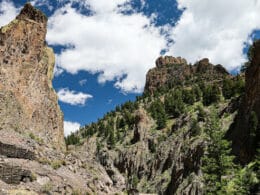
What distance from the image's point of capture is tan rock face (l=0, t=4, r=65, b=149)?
37.8 meters

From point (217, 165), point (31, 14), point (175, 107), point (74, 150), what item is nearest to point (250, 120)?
point (217, 165)

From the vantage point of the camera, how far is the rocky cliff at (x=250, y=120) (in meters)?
63.8

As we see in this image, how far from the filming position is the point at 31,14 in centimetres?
4638

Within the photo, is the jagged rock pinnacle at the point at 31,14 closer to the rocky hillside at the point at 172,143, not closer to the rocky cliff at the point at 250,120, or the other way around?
the rocky hillside at the point at 172,143

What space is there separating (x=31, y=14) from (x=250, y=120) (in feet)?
158

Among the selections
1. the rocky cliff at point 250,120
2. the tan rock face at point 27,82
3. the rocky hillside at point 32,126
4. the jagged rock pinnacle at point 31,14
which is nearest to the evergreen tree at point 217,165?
the rocky hillside at point 32,126

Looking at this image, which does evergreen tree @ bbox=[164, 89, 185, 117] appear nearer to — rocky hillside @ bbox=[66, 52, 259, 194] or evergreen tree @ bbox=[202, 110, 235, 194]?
rocky hillside @ bbox=[66, 52, 259, 194]

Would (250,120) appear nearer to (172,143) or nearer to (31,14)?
(172,143)

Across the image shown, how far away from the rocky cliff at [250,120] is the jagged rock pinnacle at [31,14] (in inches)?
1781

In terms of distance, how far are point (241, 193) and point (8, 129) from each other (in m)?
27.0

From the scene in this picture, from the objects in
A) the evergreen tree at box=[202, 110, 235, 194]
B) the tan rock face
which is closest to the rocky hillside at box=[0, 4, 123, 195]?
the tan rock face

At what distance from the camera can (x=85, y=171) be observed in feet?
105

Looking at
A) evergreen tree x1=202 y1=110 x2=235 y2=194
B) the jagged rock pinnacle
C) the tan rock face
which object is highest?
the jagged rock pinnacle

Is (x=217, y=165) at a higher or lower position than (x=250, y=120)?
lower
